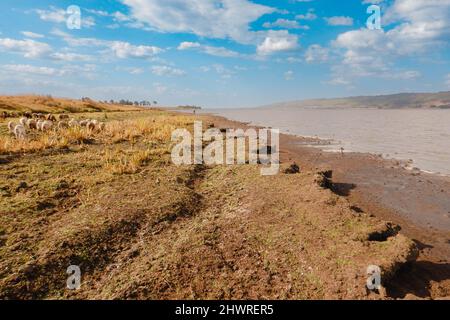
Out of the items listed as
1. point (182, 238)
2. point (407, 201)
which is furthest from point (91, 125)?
Answer: point (407, 201)

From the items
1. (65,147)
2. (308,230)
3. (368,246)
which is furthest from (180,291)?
(65,147)

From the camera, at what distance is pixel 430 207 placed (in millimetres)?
10555

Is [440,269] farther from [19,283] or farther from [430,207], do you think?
[19,283]

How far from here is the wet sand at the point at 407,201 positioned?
5828mm

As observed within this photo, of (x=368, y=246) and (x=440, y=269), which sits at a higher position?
(x=368, y=246)

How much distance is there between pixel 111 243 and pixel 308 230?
3568 millimetres

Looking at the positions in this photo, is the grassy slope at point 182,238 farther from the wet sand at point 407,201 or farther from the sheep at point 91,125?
the sheep at point 91,125

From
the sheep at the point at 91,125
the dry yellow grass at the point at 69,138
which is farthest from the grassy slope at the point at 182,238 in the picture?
the sheep at the point at 91,125

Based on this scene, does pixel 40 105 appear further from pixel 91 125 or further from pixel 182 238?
pixel 182 238

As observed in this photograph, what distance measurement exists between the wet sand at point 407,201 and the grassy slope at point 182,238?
647mm

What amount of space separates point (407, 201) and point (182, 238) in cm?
831

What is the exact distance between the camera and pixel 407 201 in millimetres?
11219
